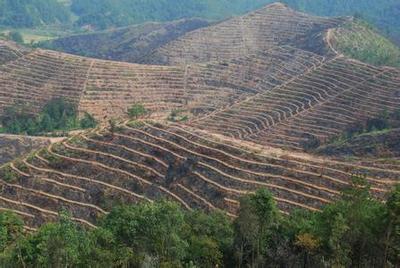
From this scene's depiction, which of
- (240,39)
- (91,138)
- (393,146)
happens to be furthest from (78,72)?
(393,146)

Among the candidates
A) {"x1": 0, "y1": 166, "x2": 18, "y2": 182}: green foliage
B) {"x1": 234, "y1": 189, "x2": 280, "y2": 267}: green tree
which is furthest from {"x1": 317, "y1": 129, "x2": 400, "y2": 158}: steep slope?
{"x1": 0, "y1": 166, "x2": 18, "y2": 182}: green foliage

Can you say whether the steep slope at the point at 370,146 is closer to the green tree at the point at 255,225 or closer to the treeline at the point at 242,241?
the treeline at the point at 242,241

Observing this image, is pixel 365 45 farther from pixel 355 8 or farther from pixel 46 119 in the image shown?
pixel 355 8

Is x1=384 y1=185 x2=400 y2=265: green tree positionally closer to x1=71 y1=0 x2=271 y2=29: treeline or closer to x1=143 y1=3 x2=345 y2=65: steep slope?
x1=143 y1=3 x2=345 y2=65: steep slope

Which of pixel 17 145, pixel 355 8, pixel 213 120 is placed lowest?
pixel 17 145

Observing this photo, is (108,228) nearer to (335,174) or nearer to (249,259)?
(249,259)

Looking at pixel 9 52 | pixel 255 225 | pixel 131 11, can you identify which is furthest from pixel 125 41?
pixel 255 225

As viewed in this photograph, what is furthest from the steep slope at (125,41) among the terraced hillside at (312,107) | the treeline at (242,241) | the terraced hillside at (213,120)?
the treeline at (242,241)

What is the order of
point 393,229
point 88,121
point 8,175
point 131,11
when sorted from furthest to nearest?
point 131,11 < point 88,121 < point 8,175 < point 393,229
